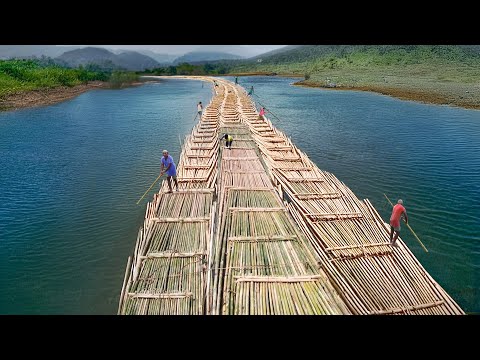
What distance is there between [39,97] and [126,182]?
112ft

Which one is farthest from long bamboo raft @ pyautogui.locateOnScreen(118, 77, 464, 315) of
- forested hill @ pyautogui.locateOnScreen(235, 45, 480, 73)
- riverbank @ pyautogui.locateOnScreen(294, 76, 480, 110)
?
forested hill @ pyautogui.locateOnScreen(235, 45, 480, 73)

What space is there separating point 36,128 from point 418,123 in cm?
3332

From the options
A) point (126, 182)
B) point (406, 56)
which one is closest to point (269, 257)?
point (126, 182)

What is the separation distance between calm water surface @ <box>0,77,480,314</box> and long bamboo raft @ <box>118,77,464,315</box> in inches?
69.3

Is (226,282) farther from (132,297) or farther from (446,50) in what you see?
(446,50)

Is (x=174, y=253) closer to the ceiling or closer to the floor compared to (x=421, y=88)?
closer to the floor

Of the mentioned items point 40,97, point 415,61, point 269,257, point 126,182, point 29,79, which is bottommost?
point 126,182

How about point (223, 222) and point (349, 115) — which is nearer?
point (223, 222)

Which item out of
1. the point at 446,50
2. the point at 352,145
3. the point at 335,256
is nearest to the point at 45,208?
the point at 335,256

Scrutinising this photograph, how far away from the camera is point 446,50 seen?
2371 inches

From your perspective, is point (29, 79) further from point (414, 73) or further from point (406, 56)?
point (406, 56)

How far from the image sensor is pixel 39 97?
4022cm
